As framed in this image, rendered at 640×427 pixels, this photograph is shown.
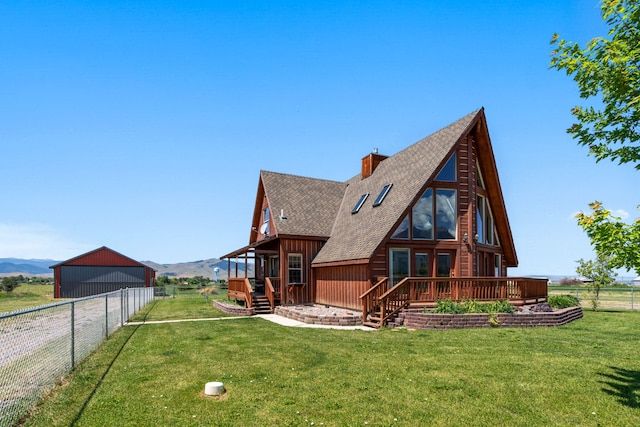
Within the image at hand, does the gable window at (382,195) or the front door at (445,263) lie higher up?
the gable window at (382,195)

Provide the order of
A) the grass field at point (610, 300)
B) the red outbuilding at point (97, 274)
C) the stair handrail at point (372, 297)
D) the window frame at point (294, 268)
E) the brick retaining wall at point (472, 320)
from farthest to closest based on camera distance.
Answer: the red outbuilding at point (97, 274) → the grass field at point (610, 300) → the window frame at point (294, 268) → the stair handrail at point (372, 297) → the brick retaining wall at point (472, 320)

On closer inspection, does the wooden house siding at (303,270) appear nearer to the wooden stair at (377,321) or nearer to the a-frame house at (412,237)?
the a-frame house at (412,237)

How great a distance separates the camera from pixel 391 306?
→ 49.0 feet

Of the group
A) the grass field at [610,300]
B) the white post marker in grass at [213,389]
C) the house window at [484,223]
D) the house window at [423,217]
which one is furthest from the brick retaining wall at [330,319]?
the grass field at [610,300]

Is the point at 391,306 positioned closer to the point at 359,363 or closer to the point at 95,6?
the point at 359,363

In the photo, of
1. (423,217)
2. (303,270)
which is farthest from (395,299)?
(303,270)

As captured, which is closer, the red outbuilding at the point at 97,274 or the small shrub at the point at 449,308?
the small shrub at the point at 449,308

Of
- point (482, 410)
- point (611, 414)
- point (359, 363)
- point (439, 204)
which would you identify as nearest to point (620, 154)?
point (611, 414)

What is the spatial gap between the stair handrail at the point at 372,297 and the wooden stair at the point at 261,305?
6483 millimetres

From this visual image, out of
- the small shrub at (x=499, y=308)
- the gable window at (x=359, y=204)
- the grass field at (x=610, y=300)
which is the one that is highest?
the gable window at (x=359, y=204)

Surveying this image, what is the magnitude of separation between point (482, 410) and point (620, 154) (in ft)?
17.4

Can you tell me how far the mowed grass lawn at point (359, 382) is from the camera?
5.90 metres

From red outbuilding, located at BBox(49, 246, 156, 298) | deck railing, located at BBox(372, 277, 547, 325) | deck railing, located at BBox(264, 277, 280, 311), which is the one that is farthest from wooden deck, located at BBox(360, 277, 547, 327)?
red outbuilding, located at BBox(49, 246, 156, 298)

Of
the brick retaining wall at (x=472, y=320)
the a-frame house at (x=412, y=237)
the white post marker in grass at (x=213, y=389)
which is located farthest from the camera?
the a-frame house at (x=412, y=237)
